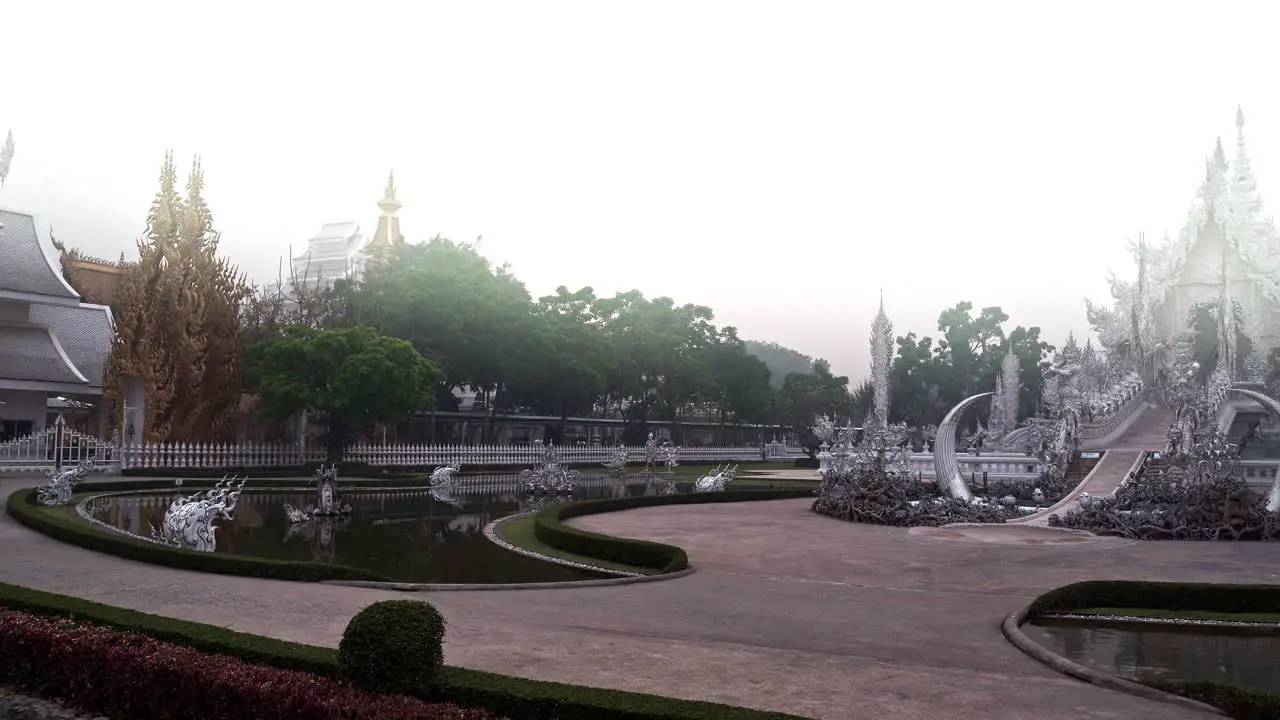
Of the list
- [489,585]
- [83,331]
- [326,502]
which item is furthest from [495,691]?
[83,331]

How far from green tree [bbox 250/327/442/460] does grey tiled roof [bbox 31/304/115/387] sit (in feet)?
22.5

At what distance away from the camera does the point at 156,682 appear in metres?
6.42

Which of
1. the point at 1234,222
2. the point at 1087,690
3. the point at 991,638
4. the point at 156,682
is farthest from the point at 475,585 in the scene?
the point at 1234,222

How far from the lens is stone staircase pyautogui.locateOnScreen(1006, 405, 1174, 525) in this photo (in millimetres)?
20734

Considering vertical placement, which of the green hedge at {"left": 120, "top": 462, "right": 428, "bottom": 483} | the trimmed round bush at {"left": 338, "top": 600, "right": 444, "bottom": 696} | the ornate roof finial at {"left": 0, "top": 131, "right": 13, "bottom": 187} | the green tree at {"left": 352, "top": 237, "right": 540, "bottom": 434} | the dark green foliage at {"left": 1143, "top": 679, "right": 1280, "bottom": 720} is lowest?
the dark green foliage at {"left": 1143, "top": 679, "right": 1280, "bottom": 720}

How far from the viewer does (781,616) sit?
31.9 feet

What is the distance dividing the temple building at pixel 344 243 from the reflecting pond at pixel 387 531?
3909 centimetres

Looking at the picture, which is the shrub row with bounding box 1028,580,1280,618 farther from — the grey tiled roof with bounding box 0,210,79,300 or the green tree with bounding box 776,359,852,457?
the green tree with bounding box 776,359,852,457

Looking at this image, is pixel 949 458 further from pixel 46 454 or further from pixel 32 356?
pixel 32 356

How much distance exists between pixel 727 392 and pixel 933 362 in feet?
45.2

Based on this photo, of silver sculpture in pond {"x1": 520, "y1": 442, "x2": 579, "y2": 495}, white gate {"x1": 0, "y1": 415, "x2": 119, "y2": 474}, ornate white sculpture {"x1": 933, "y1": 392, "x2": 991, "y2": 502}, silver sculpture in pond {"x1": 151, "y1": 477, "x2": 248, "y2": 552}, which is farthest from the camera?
silver sculpture in pond {"x1": 520, "y1": 442, "x2": 579, "y2": 495}

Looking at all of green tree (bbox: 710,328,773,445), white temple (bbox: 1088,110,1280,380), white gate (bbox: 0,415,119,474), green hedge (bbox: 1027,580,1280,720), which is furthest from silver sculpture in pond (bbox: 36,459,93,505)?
green tree (bbox: 710,328,773,445)

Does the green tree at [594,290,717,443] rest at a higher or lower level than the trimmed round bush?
higher

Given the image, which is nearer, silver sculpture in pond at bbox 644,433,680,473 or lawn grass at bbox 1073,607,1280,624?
lawn grass at bbox 1073,607,1280,624
